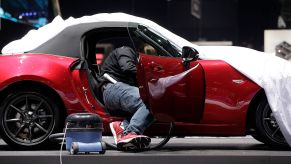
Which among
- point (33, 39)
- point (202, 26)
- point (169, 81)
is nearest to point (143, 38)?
point (169, 81)

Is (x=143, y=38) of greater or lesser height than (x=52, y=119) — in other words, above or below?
above

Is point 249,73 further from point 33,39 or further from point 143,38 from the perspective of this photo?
point 33,39

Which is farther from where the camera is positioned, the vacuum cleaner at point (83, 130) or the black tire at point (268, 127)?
the black tire at point (268, 127)

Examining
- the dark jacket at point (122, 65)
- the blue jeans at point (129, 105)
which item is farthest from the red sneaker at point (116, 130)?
the dark jacket at point (122, 65)

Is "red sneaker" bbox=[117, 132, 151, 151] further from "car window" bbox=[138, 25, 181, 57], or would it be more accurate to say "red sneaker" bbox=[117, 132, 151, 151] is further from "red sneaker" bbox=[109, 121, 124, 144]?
"car window" bbox=[138, 25, 181, 57]

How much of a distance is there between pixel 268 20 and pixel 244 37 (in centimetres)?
69

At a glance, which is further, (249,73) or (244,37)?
(244,37)

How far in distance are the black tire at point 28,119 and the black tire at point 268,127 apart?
2.07m

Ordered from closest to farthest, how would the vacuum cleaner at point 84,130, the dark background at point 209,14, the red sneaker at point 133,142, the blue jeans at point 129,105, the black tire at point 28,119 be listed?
1. the vacuum cleaner at point 84,130
2. the red sneaker at point 133,142
3. the blue jeans at point 129,105
4. the black tire at point 28,119
5. the dark background at point 209,14

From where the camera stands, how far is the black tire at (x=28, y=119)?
Result: 773 centimetres

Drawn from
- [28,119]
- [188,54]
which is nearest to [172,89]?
[188,54]

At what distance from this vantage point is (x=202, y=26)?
17656 mm

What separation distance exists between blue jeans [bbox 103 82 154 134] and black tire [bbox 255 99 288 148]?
1.13m

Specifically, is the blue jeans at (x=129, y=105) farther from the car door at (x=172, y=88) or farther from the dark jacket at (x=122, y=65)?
the car door at (x=172, y=88)
